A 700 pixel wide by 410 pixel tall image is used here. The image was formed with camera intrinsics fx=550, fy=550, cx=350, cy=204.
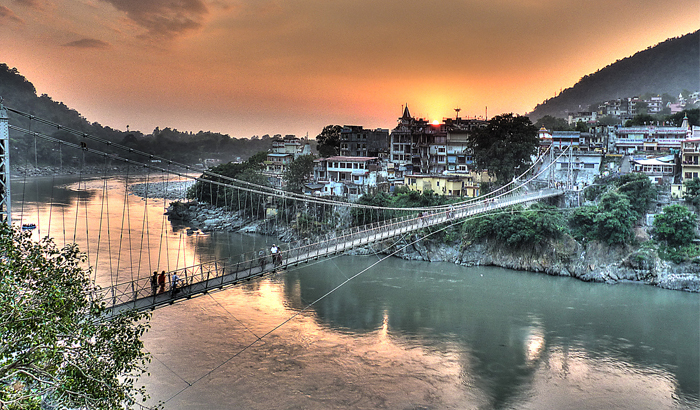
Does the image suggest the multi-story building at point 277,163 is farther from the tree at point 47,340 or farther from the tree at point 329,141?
the tree at point 47,340

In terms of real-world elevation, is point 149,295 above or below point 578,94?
below

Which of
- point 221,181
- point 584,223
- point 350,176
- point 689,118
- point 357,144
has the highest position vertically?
point 689,118

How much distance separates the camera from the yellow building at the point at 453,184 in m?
16.9

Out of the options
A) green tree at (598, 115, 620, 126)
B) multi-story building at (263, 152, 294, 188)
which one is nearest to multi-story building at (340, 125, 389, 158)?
multi-story building at (263, 152, 294, 188)

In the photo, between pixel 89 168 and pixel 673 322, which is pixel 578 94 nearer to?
pixel 89 168

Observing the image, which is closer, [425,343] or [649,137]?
[425,343]

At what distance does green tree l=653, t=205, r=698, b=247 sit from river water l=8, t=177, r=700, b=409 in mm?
1285

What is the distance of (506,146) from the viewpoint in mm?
16016

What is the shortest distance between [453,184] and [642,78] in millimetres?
40846

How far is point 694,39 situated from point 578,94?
397 inches

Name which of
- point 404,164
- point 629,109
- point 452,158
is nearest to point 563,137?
point 452,158

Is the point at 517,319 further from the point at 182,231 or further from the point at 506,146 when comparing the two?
the point at 182,231

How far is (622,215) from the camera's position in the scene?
1215 cm

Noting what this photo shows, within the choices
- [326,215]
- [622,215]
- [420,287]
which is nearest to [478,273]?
[420,287]
